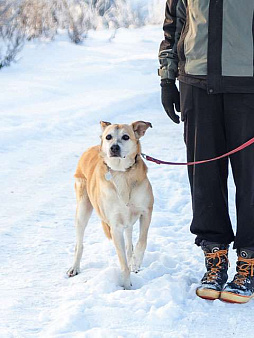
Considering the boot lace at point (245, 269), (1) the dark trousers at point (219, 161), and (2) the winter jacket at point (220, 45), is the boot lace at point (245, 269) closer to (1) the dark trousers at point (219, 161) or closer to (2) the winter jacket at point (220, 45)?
(1) the dark trousers at point (219, 161)

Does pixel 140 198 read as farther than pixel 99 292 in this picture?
Yes

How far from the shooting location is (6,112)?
9.48m

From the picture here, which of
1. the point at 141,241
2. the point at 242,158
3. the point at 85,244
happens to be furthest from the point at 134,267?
the point at 242,158

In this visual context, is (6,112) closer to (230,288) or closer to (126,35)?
(230,288)

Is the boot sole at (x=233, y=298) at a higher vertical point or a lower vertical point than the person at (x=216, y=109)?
lower

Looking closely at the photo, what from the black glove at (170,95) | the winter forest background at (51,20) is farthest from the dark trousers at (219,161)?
the winter forest background at (51,20)

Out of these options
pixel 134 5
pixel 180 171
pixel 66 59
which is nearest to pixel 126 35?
pixel 66 59

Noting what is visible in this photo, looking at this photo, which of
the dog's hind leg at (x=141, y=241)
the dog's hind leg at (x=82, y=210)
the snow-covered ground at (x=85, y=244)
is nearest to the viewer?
the snow-covered ground at (x=85, y=244)

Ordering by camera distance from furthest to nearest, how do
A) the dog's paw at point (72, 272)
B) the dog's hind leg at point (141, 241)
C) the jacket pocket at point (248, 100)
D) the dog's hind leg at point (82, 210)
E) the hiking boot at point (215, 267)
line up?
the dog's hind leg at point (82, 210), the dog's paw at point (72, 272), the dog's hind leg at point (141, 241), the hiking boot at point (215, 267), the jacket pocket at point (248, 100)

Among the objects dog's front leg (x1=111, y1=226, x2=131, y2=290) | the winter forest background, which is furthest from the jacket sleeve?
the winter forest background

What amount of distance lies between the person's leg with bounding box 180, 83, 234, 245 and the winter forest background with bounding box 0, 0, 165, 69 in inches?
440

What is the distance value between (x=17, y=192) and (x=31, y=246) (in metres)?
1.43

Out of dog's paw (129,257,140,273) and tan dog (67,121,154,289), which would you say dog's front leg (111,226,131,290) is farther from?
dog's paw (129,257,140,273)

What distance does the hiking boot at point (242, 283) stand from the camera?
334 centimetres
